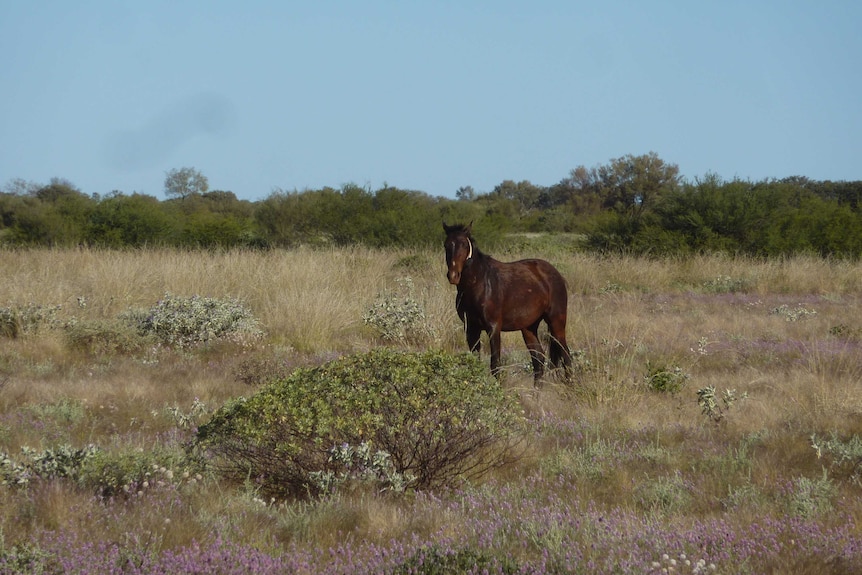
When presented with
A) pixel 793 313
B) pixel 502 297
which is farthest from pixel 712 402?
pixel 793 313

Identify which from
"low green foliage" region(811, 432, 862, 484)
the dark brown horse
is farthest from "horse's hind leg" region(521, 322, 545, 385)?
"low green foliage" region(811, 432, 862, 484)

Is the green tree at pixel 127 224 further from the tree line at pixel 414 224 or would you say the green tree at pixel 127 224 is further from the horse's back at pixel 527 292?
the horse's back at pixel 527 292

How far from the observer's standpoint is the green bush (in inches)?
207

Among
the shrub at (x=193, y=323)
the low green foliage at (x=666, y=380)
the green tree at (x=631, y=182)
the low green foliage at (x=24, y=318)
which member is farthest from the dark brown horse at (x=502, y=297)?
the green tree at (x=631, y=182)

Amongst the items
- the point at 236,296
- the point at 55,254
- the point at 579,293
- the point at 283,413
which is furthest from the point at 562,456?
the point at 55,254

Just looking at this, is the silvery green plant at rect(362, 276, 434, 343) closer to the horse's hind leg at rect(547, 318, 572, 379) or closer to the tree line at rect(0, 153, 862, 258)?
the horse's hind leg at rect(547, 318, 572, 379)

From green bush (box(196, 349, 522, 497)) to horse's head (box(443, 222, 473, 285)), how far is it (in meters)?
2.64

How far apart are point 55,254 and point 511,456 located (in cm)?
1656

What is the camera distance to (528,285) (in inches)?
358

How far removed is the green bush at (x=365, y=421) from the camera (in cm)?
527

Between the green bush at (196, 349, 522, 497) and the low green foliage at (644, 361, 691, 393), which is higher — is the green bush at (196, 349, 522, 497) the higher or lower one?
the higher one

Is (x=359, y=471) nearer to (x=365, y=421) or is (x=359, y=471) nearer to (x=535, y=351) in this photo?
(x=365, y=421)

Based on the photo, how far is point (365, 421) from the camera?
523cm

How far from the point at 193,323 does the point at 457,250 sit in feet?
17.5
